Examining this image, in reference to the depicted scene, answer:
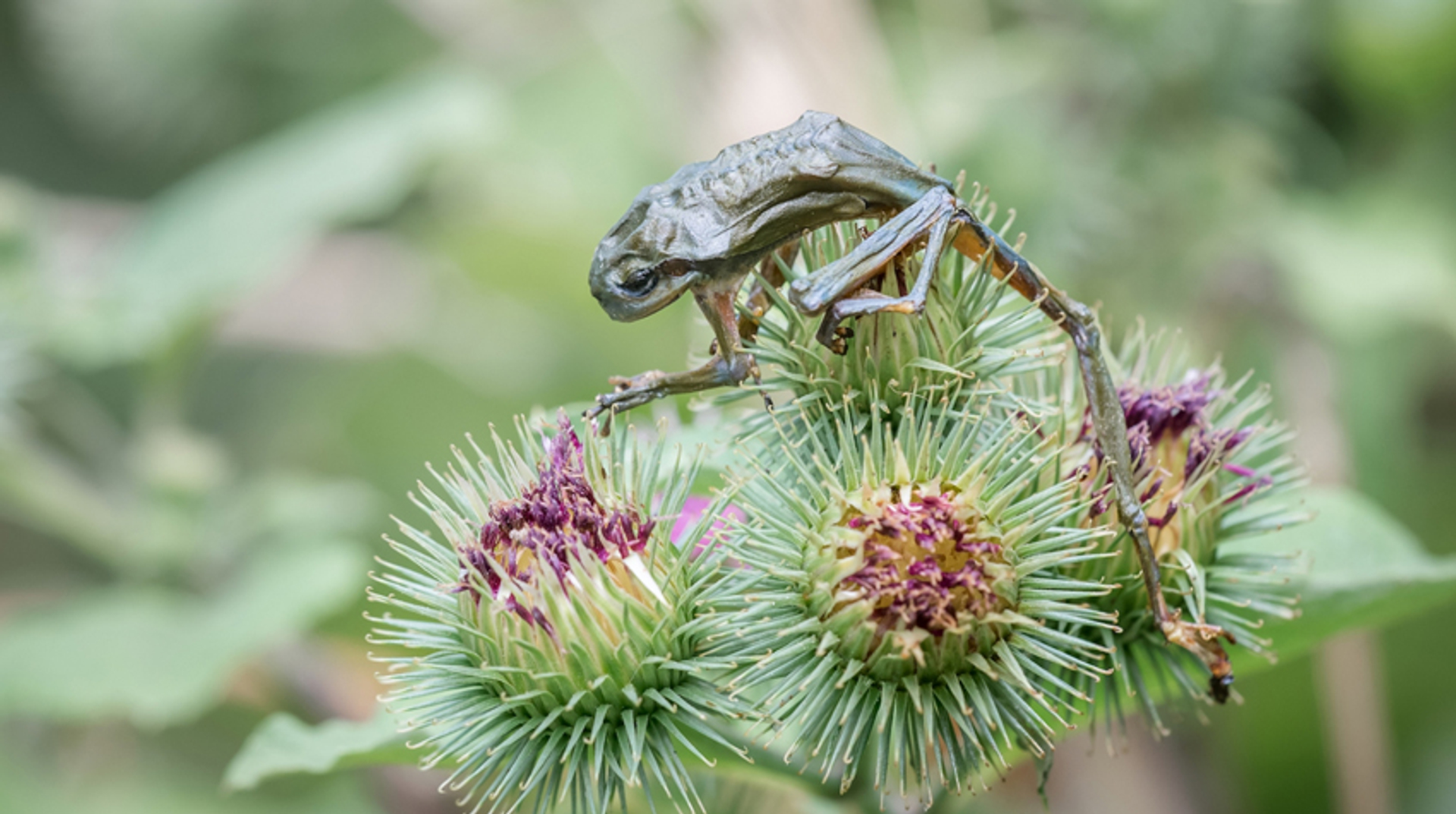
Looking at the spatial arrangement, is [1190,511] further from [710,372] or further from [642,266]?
[642,266]

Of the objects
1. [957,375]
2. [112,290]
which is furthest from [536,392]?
[957,375]

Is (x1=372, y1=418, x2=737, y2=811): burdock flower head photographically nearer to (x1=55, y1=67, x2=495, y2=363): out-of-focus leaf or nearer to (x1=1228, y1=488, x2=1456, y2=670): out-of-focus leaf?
(x1=1228, y1=488, x2=1456, y2=670): out-of-focus leaf

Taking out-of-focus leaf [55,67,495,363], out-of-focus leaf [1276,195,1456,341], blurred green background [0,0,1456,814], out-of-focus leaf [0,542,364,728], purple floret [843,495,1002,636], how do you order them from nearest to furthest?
purple floret [843,495,1002,636]
out-of-focus leaf [0,542,364,728]
blurred green background [0,0,1456,814]
out-of-focus leaf [55,67,495,363]
out-of-focus leaf [1276,195,1456,341]

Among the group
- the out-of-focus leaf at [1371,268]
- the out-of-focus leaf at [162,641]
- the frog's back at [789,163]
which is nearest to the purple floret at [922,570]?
the frog's back at [789,163]

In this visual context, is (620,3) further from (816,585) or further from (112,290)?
(816,585)

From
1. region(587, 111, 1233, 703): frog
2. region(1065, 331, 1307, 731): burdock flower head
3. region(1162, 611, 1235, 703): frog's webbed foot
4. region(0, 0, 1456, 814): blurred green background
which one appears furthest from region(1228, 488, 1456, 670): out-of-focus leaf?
region(0, 0, 1456, 814): blurred green background

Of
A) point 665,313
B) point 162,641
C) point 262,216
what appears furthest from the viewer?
point 665,313

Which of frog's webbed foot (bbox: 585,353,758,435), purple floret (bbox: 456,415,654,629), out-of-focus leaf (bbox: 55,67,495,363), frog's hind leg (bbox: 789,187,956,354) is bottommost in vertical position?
purple floret (bbox: 456,415,654,629)

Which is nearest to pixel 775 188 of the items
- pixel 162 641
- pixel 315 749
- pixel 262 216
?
pixel 315 749
